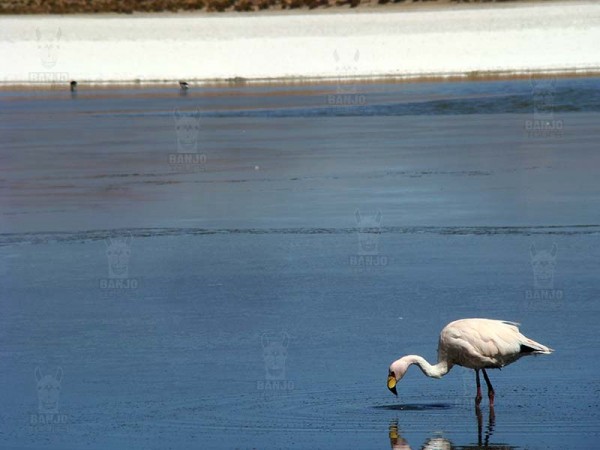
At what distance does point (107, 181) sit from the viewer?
2161 centimetres

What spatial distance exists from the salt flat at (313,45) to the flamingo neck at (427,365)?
35751mm

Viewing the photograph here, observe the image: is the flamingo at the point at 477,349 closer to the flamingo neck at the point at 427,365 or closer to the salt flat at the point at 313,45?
the flamingo neck at the point at 427,365

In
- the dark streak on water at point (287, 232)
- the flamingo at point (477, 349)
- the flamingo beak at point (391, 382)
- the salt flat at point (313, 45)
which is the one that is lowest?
the flamingo beak at point (391, 382)

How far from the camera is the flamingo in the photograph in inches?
370

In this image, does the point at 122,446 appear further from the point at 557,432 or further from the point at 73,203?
the point at 73,203

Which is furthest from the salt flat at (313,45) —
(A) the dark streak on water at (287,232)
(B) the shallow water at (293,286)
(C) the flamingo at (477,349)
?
(C) the flamingo at (477,349)

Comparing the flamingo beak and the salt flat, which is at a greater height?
the salt flat

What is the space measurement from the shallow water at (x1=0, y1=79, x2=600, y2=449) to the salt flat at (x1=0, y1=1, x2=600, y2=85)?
781 inches

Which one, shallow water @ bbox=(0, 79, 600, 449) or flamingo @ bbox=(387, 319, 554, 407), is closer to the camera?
shallow water @ bbox=(0, 79, 600, 449)

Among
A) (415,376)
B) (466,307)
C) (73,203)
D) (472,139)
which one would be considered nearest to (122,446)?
(415,376)

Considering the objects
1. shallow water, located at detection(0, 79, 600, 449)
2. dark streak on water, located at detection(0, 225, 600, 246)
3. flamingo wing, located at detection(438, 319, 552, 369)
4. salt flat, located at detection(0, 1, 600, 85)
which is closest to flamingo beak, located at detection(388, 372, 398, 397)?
shallow water, located at detection(0, 79, 600, 449)

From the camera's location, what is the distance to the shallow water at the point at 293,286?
30.3 ft

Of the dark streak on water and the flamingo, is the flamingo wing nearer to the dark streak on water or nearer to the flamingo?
the flamingo

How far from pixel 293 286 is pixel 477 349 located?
3.96 m
